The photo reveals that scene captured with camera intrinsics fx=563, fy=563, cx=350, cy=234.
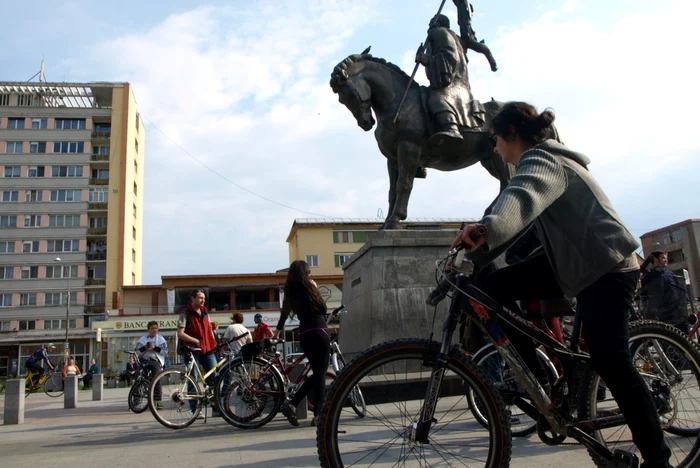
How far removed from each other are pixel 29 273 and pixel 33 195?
334 inches

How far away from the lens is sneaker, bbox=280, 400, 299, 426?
215 inches

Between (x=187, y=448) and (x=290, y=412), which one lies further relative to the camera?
(x=290, y=412)

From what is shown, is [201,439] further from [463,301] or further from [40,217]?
[40,217]

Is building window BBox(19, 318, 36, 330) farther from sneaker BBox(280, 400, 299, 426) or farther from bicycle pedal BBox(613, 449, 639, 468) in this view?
bicycle pedal BBox(613, 449, 639, 468)

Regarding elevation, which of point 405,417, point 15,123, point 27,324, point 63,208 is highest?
point 15,123

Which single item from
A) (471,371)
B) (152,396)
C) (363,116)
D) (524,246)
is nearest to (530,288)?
(471,371)

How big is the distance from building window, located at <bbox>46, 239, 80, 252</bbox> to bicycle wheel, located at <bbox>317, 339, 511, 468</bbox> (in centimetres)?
6311

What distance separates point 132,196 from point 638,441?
66.0m

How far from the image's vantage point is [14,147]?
5972 centimetres

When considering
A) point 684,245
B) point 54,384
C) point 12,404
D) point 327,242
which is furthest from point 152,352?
point 684,245

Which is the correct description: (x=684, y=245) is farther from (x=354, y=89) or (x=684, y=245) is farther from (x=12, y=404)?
(x=12, y=404)

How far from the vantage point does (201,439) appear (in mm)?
5258

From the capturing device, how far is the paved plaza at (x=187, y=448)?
3.61m

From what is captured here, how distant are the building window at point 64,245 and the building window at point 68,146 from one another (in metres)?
9.84
